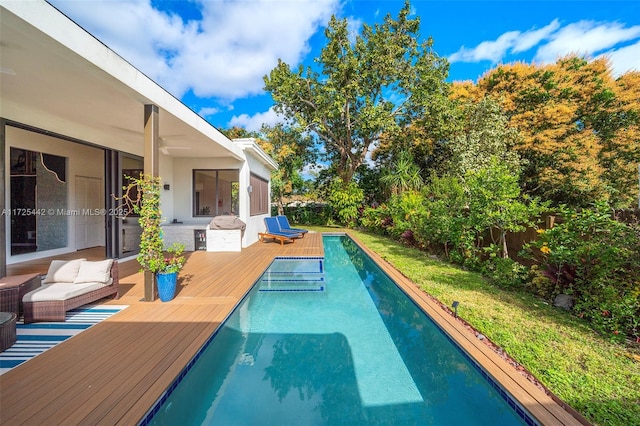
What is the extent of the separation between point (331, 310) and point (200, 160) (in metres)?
6.97

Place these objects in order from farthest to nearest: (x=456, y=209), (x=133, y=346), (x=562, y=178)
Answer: (x=562, y=178), (x=456, y=209), (x=133, y=346)

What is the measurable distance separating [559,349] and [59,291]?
5.63 m

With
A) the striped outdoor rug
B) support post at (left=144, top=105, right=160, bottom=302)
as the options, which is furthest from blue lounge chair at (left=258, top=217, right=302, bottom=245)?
the striped outdoor rug

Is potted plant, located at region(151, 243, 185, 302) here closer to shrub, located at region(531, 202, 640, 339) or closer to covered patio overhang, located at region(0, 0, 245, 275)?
covered patio overhang, located at region(0, 0, 245, 275)

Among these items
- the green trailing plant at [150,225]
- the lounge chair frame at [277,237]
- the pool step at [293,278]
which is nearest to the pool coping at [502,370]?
the pool step at [293,278]

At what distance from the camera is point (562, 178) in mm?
12320

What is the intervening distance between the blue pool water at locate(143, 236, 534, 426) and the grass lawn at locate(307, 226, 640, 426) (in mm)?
526

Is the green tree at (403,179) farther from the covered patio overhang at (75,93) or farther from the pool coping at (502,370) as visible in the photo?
the pool coping at (502,370)

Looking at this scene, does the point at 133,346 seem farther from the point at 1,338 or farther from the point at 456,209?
the point at 456,209

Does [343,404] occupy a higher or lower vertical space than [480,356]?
lower

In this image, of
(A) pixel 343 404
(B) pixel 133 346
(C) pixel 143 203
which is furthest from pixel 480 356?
(C) pixel 143 203

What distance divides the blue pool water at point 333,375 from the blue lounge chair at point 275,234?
4970 mm

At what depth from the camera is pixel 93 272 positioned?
3.86m

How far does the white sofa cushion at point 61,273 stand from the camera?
374cm
